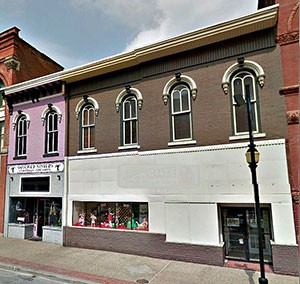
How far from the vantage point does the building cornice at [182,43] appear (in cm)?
959

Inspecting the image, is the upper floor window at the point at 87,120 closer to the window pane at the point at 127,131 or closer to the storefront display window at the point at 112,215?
the window pane at the point at 127,131

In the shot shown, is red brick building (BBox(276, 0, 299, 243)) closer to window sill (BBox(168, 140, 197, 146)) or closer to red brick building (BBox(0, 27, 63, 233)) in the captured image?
window sill (BBox(168, 140, 197, 146))

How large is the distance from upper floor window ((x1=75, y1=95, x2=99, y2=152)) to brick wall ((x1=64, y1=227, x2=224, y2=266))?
414 centimetres

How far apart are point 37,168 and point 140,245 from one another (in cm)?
737

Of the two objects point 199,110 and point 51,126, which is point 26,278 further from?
point 199,110

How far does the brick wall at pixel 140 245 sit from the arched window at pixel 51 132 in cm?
435

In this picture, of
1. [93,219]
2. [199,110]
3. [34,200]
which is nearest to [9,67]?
[34,200]

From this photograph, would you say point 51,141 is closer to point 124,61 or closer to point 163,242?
point 124,61

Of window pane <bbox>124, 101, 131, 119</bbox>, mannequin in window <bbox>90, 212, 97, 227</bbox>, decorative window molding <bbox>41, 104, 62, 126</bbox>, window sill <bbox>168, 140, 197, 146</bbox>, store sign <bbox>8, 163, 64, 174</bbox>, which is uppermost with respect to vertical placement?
decorative window molding <bbox>41, 104, 62, 126</bbox>

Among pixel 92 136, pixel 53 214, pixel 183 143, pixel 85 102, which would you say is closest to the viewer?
pixel 183 143

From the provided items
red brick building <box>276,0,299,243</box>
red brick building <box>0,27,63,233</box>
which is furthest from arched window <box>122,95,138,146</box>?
red brick building <box>0,27,63,233</box>

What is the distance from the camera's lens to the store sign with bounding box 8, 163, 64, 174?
13.6 meters

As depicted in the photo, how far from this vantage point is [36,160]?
14.4 meters

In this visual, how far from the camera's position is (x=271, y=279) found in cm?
816
